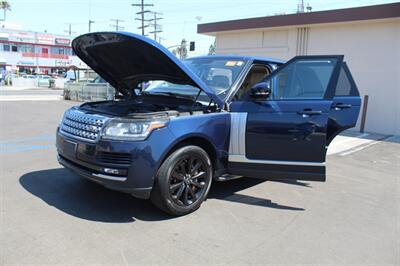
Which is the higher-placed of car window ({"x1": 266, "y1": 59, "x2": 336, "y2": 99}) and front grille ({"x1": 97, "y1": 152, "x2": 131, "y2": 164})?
car window ({"x1": 266, "y1": 59, "x2": 336, "y2": 99})

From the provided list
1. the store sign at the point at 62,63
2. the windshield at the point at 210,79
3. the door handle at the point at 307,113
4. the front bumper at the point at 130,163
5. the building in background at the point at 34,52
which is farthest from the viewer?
the store sign at the point at 62,63

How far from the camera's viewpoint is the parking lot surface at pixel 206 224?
3377 mm

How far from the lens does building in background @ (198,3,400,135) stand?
1191cm

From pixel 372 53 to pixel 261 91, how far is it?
947cm

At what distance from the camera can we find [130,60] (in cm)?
Answer: 506

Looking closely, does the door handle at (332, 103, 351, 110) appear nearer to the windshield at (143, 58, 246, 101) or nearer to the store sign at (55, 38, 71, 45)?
the windshield at (143, 58, 246, 101)

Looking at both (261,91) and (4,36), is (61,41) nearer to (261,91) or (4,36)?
(4,36)

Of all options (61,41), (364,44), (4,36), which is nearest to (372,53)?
(364,44)

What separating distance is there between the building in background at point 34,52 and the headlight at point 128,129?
6681 cm

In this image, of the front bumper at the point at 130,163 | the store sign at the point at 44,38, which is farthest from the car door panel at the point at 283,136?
the store sign at the point at 44,38

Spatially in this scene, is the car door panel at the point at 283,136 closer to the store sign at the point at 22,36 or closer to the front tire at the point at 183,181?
the front tire at the point at 183,181

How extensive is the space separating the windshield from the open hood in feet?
0.76

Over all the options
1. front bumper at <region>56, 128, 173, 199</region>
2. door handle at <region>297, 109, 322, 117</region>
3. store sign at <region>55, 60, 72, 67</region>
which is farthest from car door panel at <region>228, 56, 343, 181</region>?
store sign at <region>55, 60, 72, 67</region>

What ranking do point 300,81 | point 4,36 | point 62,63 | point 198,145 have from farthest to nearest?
point 62,63 → point 4,36 → point 300,81 → point 198,145
